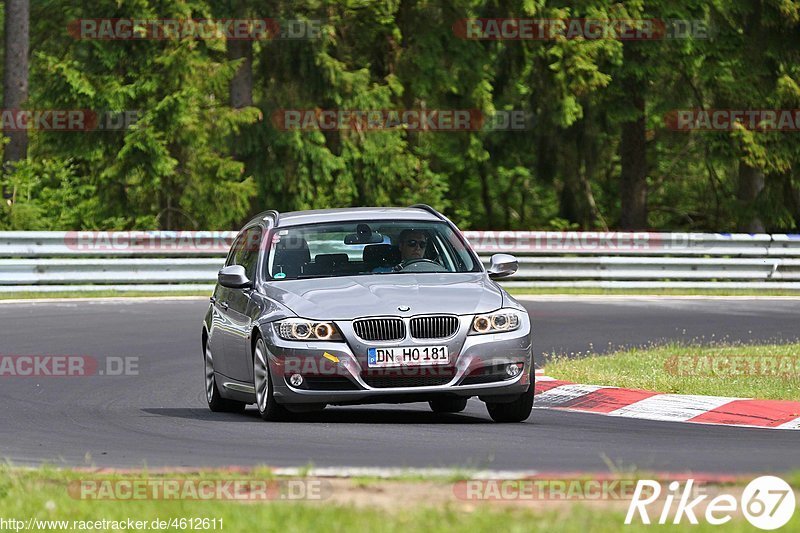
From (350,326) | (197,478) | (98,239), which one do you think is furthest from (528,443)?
(98,239)

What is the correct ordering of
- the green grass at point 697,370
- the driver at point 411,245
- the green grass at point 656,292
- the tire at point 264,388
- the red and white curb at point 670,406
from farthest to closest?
the green grass at point 656,292 → the green grass at point 697,370 → the driver at point 411,245 → the red and white curb at point 670,406 → the tire at point 264,388

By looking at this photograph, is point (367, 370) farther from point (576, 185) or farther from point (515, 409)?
point (576, 185)

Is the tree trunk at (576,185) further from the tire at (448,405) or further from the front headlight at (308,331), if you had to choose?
the front headlight at (308,331)

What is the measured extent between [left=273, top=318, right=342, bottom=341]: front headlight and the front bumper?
0.04 meters

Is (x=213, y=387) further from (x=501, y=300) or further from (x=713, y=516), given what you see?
(x=713, y=516)

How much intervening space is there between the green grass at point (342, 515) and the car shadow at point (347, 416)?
429 centimetres

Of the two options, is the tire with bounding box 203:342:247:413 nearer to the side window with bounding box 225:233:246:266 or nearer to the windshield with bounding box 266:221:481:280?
the side window with bounding box 225:233:246:266

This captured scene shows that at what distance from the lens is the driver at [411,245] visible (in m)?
Result: 12.3

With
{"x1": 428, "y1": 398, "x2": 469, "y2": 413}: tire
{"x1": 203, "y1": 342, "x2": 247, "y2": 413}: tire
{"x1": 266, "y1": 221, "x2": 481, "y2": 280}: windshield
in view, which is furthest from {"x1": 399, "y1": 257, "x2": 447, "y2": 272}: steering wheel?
{"x1": 203, "y1": 342, "x2": 247, "y2": 413}: tire

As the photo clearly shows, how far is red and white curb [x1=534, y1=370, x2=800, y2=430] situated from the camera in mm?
11891

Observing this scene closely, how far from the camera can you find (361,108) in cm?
3609

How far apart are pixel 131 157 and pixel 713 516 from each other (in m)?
27.5

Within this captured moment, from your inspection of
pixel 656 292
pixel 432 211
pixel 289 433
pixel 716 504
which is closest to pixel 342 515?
pixel 716 504

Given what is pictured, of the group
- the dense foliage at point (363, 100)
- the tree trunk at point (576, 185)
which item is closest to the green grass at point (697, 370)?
the dense foliage at point (363, 100)
